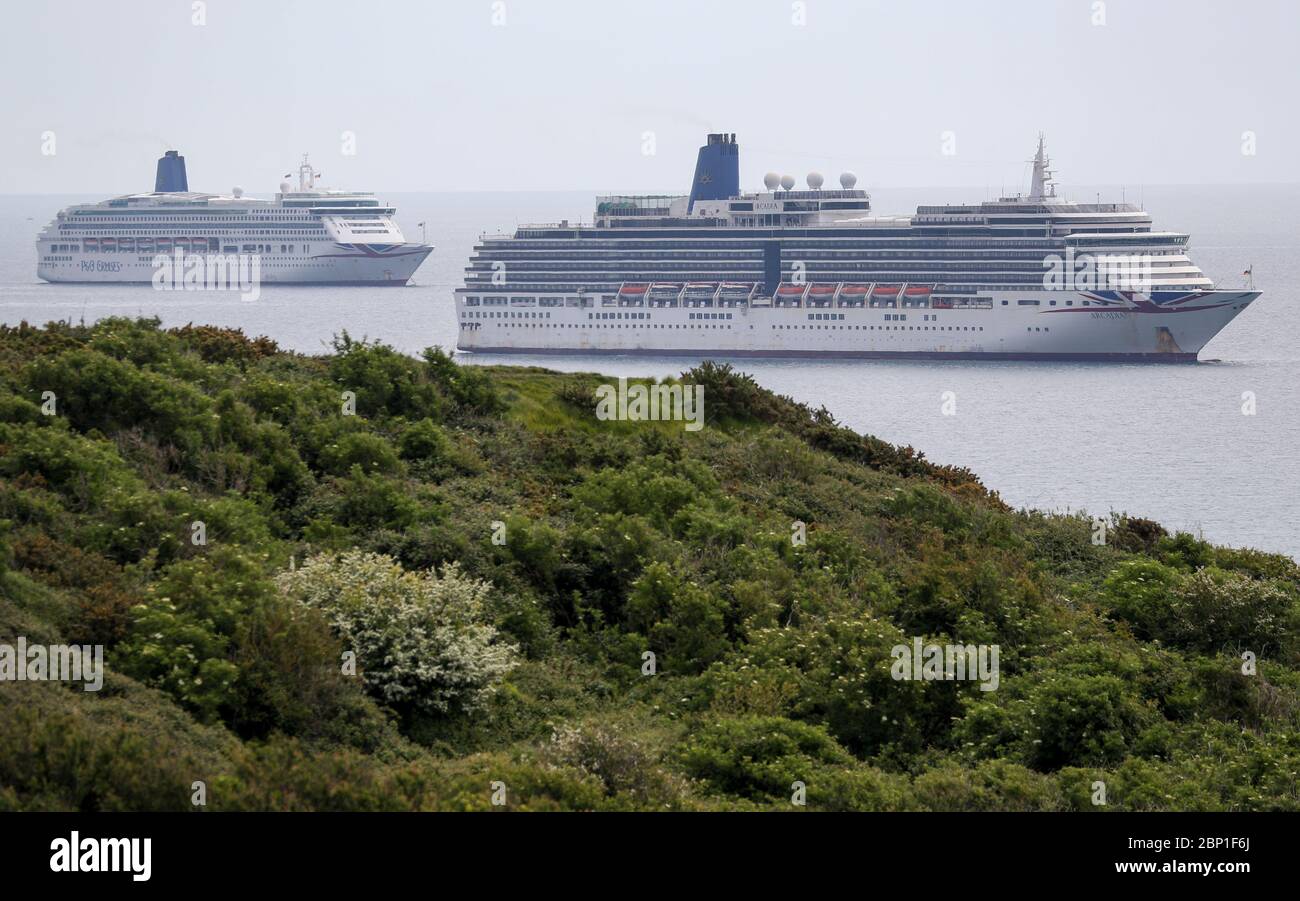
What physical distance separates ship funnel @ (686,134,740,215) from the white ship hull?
33.5 feet

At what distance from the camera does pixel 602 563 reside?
56.9ft

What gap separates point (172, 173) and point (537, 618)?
109m

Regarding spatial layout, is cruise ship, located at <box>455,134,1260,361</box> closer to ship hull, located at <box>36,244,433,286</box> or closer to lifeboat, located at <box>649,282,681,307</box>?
lifeboat, located at <box>649,282,681,307</box>

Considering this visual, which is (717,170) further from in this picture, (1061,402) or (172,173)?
(172,173)

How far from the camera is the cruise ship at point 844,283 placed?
222 ft

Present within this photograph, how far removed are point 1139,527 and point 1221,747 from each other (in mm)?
10354

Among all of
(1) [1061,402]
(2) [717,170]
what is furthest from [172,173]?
(1) [1061,402]

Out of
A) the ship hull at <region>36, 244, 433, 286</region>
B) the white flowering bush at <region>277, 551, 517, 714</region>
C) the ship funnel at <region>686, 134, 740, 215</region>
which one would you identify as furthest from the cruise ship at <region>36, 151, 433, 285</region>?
the white flowering bush at <region>277, 551, 517, 714</region>

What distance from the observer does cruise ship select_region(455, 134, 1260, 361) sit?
6775 cm

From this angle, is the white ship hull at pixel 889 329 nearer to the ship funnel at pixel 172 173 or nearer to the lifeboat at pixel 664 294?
the lifeboat at pixel 664 294

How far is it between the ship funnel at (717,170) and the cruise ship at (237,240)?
2988 centimetres

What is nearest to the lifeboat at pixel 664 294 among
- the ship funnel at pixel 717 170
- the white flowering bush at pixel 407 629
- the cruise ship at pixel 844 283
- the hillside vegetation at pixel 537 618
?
the cruise ship at pixel 844 283
